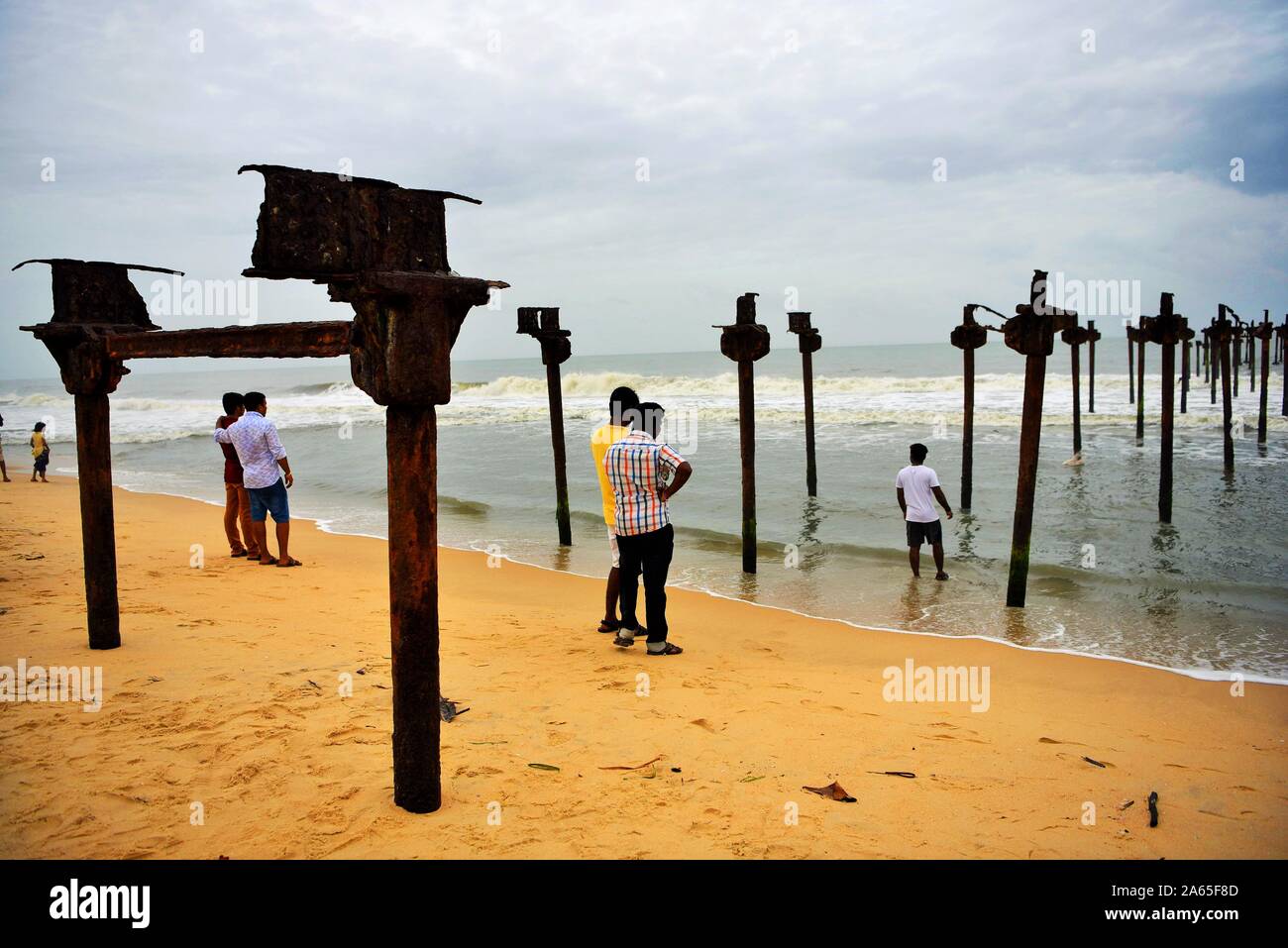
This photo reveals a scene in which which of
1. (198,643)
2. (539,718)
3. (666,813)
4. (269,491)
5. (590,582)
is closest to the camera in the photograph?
(666,813)

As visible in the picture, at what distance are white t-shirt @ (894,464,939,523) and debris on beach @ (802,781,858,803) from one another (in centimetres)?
624

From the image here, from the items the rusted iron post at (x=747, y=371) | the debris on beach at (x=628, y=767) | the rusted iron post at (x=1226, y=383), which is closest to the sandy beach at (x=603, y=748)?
the debris on beach at (x=628, y=767)

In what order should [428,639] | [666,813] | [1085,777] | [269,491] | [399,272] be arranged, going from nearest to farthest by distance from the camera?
[399,272], [428,639], [666,813], [1085,777], [269,491]

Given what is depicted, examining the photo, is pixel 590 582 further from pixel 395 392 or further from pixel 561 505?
pixel 395 392

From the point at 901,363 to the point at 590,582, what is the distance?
256 ft

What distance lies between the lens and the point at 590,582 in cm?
972

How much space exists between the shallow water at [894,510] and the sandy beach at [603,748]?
179 centimetres

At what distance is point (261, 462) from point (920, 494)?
7216 millimetres

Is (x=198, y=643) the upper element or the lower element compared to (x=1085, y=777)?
upper

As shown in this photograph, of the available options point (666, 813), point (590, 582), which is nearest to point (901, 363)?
point (590, 582)

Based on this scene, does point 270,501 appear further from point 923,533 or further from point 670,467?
point 923,533

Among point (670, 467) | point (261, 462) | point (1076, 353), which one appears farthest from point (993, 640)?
point (1076, 353)

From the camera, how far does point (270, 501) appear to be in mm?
9102

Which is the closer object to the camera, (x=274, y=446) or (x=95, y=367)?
(x=95, y=367)
